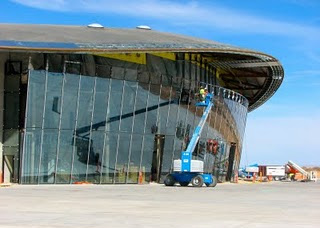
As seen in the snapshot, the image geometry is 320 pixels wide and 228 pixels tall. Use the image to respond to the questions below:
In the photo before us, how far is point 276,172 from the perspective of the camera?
8106cm

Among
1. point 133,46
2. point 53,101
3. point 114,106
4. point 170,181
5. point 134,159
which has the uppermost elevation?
point 133,46

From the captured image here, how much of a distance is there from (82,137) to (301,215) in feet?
73.3

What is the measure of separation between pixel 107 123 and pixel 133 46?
5.64 meters

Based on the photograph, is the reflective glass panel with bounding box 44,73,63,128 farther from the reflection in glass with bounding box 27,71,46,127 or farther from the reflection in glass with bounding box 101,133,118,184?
the reflection in glass with bounding box 101,133,118,184

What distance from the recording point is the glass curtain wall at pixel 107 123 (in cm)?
3375

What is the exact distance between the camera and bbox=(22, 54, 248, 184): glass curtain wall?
3375 centimetres

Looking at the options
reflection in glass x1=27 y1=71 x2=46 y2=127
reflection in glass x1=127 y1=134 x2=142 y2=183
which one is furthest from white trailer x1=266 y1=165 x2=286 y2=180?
reflection in glass x1=27 y1=71 x2=46 y2=127

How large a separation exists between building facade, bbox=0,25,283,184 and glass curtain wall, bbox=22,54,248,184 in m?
0.06

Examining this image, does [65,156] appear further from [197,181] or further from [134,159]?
[197,181]

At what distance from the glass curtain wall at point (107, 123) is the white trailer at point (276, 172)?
128 feet

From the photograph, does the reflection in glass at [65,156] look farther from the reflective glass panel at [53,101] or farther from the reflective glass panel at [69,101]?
the reflective glass panel at [53,101]

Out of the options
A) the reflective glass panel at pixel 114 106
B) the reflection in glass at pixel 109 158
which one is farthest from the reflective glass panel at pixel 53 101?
the reflection in glass at pixel 109 158

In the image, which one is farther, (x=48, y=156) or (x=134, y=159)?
(x=134, y=159)

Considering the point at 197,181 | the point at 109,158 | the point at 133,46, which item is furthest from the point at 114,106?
the point at 197,181
